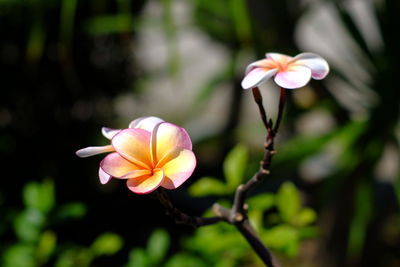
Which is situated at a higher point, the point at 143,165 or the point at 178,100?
the point at 143,165

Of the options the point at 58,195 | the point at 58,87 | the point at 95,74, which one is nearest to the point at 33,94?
the point at 58,87

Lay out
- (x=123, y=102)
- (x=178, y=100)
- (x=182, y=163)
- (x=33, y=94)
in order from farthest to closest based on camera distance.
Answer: (x=178, y=100), (x=123, y=102), (x=33, y=94), (x=182, y=163)

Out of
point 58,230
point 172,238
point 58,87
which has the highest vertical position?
point 58,87

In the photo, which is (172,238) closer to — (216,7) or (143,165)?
(216,7)

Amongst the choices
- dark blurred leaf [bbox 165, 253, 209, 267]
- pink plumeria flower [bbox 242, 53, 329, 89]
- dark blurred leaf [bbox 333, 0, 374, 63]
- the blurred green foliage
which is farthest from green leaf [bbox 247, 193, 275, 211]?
dark blurred leaf [bbox 333, 0, 374, 63]

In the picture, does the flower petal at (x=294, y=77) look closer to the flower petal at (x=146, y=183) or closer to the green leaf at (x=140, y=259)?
the flower petal at (x=146, y=183)

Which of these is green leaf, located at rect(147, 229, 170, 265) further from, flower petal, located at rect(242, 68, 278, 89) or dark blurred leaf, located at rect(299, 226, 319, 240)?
flower petal, located at rect(242, 68, 278, 89)

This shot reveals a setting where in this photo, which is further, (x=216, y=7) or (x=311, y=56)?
(x=216, y=7)
